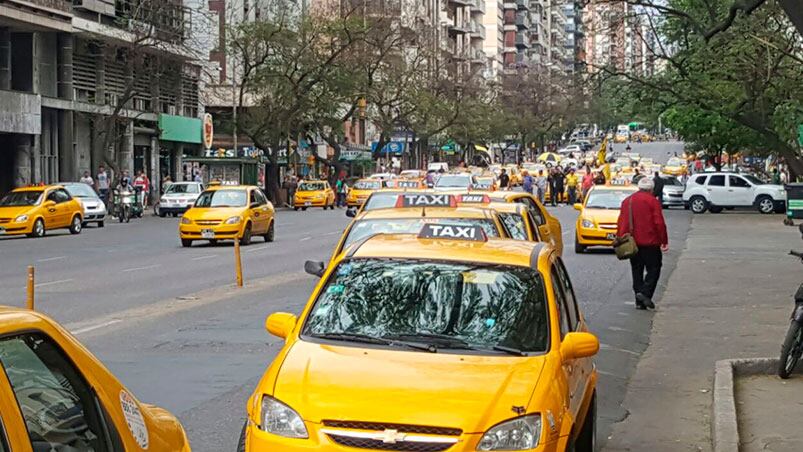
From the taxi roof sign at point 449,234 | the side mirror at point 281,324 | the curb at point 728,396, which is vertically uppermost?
the taxi roof sign at point 449,234

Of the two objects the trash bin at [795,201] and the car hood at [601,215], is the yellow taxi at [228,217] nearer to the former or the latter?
the car hood at [601,215]

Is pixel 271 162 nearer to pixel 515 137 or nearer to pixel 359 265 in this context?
pixel 359 265

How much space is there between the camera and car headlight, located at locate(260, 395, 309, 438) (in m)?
6.18

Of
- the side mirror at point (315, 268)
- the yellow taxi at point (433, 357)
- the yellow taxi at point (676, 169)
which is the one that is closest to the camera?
the yellow taxi at point (433, 357)

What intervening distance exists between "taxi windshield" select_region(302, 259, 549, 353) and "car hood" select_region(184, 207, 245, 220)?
978 inches

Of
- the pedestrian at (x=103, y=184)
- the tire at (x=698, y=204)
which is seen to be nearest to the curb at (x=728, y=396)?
the pedestrian at (x=103, y=184)

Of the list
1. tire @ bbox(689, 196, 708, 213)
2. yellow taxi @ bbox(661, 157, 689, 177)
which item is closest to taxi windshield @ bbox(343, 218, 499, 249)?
tire @ bbox(689, 196, 708, 213)

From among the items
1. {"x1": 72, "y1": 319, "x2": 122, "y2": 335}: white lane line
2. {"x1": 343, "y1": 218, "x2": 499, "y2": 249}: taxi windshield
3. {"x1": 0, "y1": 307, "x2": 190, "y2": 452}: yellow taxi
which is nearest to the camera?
{"x1": 0, "y1": 307, "x2": 190, "y2": 452}: yellow taxi

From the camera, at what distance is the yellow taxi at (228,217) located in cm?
3216

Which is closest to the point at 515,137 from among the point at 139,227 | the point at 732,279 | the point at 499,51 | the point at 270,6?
the point at 499,51

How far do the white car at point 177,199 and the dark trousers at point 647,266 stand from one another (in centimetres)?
3638

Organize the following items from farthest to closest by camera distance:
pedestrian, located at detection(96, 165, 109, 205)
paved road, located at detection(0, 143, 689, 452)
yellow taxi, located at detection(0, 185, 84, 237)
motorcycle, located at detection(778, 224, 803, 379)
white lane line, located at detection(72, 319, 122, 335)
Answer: pedestrian, located at detection(96, 165, 109, 205) → yellow taxi, located at detection(0, 185, 84, 237) → white lane line, located at detection(72, 319, 122, 335) → motorcycle, located at detection(778, 224, 803, 379) → paved road, located at detection(0, 143, 689, 452)

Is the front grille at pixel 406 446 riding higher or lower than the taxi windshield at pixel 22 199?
lower

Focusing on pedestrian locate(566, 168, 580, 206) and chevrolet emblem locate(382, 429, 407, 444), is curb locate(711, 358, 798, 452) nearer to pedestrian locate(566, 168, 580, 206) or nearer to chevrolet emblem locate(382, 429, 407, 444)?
chevrolet emblem locate(382, 429, 407, 444)
